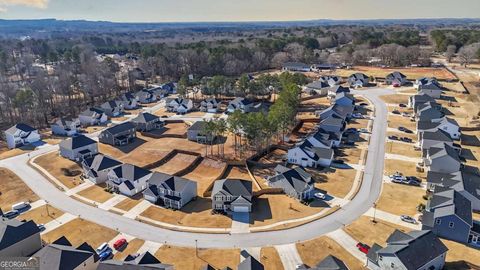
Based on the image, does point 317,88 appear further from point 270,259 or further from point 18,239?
point 18,239

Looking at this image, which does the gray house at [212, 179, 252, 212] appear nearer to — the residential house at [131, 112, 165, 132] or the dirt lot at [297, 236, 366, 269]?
the dirt lot at [297, 236, 366, 269]

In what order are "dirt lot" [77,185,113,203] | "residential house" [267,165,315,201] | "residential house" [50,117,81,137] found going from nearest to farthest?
"residential house" [267,165,315,201]
"dirt lot" [77,185,113,203]
"residential house" [50,117,81,137]

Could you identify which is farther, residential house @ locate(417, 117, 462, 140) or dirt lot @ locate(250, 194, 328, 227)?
residential house @ locate(417, 117, 462, 140)

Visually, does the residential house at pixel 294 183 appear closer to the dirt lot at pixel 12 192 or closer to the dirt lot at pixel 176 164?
the dirt lot at pixel 176 164

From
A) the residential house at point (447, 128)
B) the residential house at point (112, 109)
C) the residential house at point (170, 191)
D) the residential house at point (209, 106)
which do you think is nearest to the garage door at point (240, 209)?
the residential house at point (170, 191)

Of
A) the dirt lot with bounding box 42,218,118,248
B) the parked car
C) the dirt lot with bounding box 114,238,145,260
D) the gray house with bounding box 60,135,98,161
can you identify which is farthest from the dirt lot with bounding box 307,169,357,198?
the gray house with bounding box 60,135,98,161

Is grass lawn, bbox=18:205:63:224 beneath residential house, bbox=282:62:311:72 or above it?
beneath

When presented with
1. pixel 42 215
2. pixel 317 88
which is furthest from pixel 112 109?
pixel 317 88
